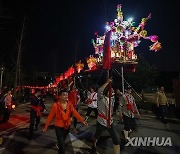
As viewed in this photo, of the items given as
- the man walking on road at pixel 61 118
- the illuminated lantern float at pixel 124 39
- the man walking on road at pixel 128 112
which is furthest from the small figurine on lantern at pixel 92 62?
the man walking on road at pixel 61 118

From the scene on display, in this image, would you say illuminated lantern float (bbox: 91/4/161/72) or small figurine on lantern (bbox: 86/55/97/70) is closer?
illuminated lantern float (bbox: 91/4/161/72)

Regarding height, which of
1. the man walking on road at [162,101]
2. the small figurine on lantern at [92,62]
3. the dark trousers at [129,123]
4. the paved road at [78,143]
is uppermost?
the small figurine on lantern at [92,62]

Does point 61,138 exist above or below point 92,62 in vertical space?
below

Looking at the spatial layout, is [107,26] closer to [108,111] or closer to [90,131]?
[90,131]

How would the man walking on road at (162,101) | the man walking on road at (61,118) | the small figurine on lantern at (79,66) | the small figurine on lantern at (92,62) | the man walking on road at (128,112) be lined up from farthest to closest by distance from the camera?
the small figurine on lantern at (79,66) → the small figurine on lantern at (92,62) → the man walking on road at (162,101) → the man walking on road at (128,112) → the man walking on road at (61,118)

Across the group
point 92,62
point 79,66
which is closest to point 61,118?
point 92,62

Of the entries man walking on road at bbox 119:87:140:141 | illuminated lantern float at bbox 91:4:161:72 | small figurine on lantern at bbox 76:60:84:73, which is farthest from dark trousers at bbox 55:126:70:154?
small figurine on lantern at bbox 76:60:84:73

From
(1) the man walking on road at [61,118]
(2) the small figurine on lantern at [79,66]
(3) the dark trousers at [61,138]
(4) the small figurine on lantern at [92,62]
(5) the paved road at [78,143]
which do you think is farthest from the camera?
(2) the small figurine on lantern at [79,66]

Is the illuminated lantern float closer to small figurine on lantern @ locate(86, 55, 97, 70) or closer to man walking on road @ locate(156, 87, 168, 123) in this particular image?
small figurine on lantern @ locate(86, 55, 97, 70)

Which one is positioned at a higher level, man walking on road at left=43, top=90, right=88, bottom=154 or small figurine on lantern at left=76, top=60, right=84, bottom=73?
small figurine on lantern at left=76, top=60, right=84, bottom=73

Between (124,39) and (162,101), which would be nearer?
(162,101)

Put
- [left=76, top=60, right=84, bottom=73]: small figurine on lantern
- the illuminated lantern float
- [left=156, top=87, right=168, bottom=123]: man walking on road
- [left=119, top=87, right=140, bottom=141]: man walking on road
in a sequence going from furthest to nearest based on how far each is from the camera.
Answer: [left=76, top=60, right=84, bottom=73]: small figurine on lantern → the illuminated lantern float → [left=156, top=87, right=168, bottom=123]: man walking on road → [left=119, top=87, right=140, bottom=141]: man walking on road

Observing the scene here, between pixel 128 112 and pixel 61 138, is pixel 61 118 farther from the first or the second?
pixel 128 112

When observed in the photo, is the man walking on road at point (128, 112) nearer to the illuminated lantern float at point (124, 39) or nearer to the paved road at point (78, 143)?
the paved road at point (78, 143)
